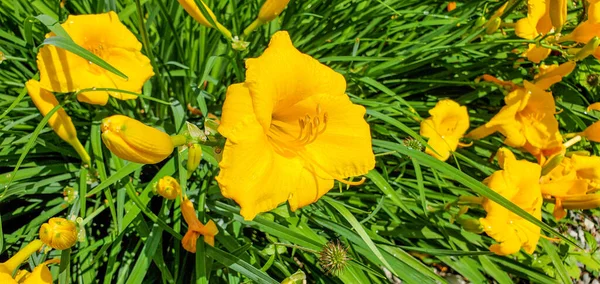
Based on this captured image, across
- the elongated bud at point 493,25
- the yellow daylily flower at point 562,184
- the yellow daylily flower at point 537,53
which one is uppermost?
the elongated bud at point 493,25

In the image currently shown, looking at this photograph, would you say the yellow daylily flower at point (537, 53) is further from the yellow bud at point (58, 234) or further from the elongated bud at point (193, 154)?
the yellow bud at point (58, 234)

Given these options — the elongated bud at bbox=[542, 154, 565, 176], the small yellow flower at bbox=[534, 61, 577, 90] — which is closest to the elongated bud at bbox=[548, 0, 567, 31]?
the small yellow flower at bbox=[534, 61, 577, 90]

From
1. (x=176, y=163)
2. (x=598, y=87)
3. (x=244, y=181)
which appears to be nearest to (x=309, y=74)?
(x=244, y=181)

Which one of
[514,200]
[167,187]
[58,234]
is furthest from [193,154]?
[514,200]

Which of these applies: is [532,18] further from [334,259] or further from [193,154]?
[193,154]

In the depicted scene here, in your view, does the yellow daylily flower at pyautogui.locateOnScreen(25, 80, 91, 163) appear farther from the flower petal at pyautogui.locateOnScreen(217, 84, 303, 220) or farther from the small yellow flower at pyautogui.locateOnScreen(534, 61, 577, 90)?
the small yellow flower at pyautogui.locateOnScreen(534, 61, 577, 90)

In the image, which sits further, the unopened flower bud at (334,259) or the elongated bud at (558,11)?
the elongated bud at (558,11)

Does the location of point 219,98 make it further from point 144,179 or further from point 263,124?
point 263,124

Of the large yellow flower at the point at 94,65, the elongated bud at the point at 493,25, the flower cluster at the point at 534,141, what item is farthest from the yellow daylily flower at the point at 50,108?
the elongated bud at the point at 493,25
